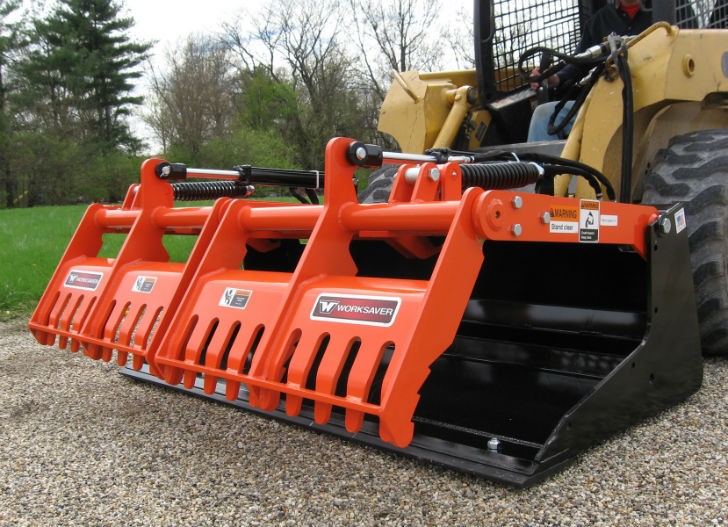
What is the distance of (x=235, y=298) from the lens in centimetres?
241

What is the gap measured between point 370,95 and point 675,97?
82.3 feet

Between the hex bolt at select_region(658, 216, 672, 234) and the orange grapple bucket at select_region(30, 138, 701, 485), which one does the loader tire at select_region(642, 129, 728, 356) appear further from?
the hex bolt at select_region(658, 216, 672, 234)

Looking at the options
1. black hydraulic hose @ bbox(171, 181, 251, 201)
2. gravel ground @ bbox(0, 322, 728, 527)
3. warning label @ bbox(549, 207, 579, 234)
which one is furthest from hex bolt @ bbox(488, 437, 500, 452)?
black hydraulic hose @ bbox(171, 181, 251, 201)

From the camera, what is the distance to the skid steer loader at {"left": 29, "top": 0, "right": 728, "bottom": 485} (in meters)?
1.98

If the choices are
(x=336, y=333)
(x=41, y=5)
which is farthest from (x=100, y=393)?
(x=41, y=5)

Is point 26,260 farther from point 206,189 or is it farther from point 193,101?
point 193,101

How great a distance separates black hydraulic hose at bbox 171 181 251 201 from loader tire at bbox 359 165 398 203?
28.5 inches

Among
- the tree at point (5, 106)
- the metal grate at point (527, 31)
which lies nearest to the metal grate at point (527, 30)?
the metal grate at point (527, 31)

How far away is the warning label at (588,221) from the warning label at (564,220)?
0.10 ft

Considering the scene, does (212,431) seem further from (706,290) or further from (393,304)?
(706,290)

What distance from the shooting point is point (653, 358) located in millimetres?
2506

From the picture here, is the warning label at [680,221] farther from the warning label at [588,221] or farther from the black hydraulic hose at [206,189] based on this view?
the black hydraulic hose at [206,189]

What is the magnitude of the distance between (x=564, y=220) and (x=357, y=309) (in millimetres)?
704

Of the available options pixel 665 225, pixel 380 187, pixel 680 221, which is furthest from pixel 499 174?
pixel 380 187
